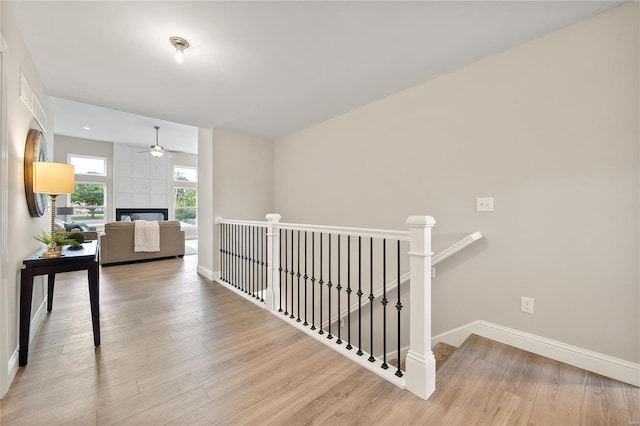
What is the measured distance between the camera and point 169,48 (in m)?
2.09

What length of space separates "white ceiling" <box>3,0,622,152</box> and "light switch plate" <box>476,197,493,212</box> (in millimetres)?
1173

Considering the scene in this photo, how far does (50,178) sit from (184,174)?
7117 mm

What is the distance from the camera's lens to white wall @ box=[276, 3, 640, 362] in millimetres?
1673

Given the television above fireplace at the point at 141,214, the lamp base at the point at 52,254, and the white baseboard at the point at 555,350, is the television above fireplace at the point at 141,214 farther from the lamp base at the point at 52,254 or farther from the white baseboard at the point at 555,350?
the white baseboard at the point at 555,350

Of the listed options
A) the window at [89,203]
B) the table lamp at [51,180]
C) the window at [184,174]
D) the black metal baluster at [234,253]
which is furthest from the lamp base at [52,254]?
the window at [184,174]

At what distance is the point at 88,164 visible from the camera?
7.05m

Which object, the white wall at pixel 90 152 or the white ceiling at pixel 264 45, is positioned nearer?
the white ceiling at pixel 264 45

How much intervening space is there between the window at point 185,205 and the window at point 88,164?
1.84m

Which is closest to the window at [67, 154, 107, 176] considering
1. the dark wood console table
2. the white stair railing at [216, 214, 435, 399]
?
the white stair railing at [216, 214, 435, 399]

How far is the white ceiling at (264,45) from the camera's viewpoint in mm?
1697

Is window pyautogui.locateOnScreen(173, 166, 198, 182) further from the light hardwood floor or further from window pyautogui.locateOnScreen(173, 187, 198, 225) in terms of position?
the light hardwood floor

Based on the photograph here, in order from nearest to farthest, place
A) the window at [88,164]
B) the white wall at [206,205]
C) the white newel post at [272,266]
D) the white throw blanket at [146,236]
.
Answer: the white newel post at [272,266] < the white wall at [206,205] < the white throw blanket at [146,236] < the window at [88,164]

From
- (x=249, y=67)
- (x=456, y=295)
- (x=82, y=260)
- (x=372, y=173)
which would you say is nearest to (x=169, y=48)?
(x=249, y=67)

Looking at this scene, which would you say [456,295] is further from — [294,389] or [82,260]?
[82,260]
